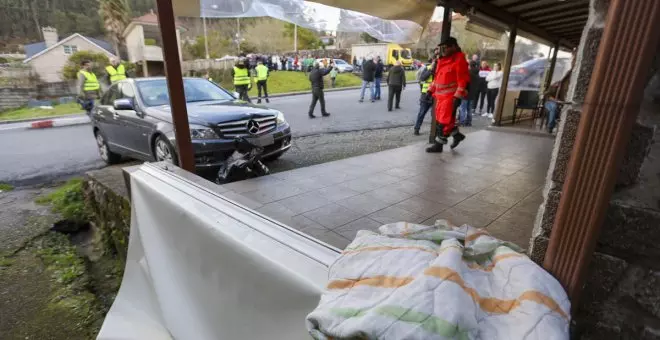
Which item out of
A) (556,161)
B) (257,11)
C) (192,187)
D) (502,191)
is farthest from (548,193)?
(257,11)

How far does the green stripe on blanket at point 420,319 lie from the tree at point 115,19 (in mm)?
35229

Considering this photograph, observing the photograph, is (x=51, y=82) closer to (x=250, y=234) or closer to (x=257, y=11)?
(x=257, y=11)

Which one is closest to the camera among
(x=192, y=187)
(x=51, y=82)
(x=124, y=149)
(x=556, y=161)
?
(x=556, y=161)

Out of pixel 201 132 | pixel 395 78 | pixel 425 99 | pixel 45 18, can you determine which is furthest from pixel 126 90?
pixel 45 18

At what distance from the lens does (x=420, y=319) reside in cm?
101

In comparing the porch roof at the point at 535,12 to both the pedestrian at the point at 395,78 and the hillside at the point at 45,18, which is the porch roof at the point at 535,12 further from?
the hillside at the point at 45,18

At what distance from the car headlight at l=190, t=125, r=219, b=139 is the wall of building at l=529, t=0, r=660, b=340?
431cm

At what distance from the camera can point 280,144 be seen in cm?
548

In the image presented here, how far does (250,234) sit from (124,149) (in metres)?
5.19

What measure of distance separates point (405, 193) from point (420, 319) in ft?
8.76

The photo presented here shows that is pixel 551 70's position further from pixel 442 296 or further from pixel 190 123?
pixel 442 296

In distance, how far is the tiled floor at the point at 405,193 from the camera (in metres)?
2.94

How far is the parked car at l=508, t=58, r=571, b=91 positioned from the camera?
10.2m

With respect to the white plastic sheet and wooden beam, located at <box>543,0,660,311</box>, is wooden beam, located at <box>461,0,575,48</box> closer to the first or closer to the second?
the white plastic sheet
